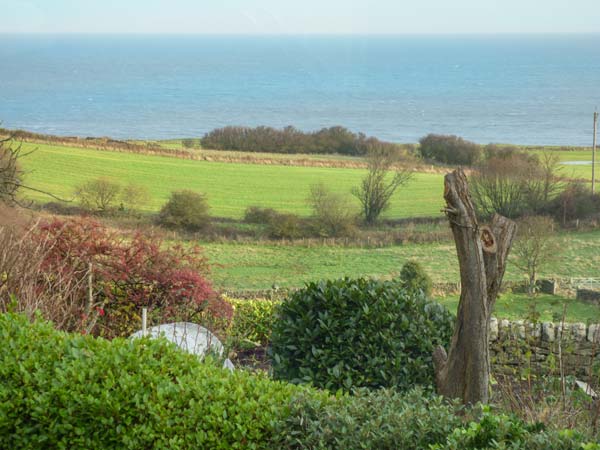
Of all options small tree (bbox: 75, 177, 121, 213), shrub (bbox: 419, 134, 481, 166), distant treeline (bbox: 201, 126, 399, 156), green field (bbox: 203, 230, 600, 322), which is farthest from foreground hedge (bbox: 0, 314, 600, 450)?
distant treeline (bbox: 201, 126, 399, 156)

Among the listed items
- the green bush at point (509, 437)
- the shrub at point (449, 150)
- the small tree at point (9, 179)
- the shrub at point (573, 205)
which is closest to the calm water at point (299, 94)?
the shrub at point (449, 150)

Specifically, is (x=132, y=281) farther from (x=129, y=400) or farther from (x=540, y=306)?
(x=540, y=306)

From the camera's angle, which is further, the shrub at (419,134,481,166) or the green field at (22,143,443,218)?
the shrub at (419,134,481,166)

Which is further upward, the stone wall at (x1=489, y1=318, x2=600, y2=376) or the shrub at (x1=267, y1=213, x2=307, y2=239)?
the stone wall at (x1=489, y1=318, x2=600, y2=376)

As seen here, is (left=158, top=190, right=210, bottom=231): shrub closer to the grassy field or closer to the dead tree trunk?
the grassy field

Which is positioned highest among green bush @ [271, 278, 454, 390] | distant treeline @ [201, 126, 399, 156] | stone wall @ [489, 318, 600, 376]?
distant treeline @ [201, 126, 399, 156]

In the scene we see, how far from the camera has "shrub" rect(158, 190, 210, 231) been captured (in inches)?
843

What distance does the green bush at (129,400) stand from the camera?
9.28 ft

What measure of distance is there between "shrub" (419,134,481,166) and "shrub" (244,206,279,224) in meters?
8.51

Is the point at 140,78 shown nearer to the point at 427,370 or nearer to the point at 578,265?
the point at 578,265

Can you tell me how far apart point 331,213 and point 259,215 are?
6.86ft

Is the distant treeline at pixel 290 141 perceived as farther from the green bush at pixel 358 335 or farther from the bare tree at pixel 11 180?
the green bush at pixel 358 335

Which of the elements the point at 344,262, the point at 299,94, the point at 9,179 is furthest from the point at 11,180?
the point at 299,94

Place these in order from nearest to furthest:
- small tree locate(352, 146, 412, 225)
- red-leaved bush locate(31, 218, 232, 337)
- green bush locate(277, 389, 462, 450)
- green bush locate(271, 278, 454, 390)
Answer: green bush locate(277, 389, 462, 450), green bush locate(271, 278, 454, 390), red-leaved bush locate(31, 218, 232, 337), small tree locate(352, 146, 412, 225)
